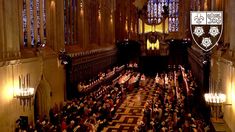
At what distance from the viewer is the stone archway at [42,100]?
22297mm

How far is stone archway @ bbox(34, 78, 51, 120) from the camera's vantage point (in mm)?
22297

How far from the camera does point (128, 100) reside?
1155 inches

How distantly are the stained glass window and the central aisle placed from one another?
7178 mm

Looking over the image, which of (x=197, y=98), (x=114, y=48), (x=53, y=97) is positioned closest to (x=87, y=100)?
(x=53, y=97)

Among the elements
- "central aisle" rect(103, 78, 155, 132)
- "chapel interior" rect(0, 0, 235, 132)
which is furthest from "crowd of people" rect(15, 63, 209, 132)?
"central aisle" rect(103, 78, 155, 132)

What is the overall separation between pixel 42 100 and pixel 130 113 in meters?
6.22

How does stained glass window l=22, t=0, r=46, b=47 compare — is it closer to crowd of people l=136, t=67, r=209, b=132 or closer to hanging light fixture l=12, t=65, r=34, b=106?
hanging light fixture l=12, t=65, r=34, b=106

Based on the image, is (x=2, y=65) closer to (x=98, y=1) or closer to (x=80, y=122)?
(x=80, y=122)

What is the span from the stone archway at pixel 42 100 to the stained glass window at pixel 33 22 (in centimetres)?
275

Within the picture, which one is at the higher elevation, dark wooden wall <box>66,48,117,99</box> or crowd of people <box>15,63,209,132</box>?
dark wooden wall <box>66,48,117,99</box>

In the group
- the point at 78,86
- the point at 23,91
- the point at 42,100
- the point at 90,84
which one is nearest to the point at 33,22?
the point at 42,100

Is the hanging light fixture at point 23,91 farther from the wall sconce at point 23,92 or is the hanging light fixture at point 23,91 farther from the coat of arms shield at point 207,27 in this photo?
the coat of arms shield at point 207,27

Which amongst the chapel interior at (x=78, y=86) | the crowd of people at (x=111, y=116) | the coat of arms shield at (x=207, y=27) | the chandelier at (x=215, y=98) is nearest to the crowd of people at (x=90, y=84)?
the chapel interior at (x=78, y=86)

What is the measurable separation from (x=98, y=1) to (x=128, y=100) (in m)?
15.3
